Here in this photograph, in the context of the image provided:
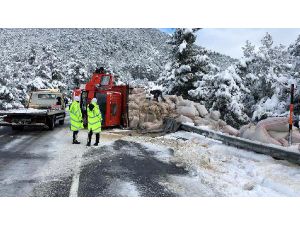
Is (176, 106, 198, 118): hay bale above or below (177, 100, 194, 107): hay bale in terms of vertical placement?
below

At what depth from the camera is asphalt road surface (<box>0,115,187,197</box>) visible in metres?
6.59

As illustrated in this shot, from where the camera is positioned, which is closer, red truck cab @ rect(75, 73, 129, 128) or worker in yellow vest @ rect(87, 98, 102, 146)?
worker in yellow vest @ rect(87, 98, 102, 146)

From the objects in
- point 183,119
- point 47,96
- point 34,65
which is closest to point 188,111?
point 183,119

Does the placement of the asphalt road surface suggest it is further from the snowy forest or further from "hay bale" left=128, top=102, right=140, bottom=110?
the snowy forest

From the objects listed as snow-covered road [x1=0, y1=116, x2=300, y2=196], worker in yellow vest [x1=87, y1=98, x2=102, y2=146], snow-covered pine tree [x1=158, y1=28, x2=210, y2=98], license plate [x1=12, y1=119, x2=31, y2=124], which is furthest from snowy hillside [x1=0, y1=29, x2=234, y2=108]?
snow-covered road [x1=0, y1=116, x2=300, y2=196]

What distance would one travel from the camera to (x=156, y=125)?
17.3 meters

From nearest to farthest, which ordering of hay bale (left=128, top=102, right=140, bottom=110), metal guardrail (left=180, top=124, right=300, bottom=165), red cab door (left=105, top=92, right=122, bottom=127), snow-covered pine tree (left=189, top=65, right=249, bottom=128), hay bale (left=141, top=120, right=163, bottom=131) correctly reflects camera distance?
metal guardrail (left=180, top=124, right=300, bottom=165)
hay bale (left=141, top=120, right=163, bottom=131)
red cab door (left=105, top=92, right=122, bottom=127)
hay bale (left=128, top=102, right=140, bottom=110)
snow-covered pine tree (left=189, top=65, right=249, bottom=128)

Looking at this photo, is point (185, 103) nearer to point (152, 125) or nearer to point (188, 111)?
point (188, 111)

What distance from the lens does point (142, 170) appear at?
8422 millimetres

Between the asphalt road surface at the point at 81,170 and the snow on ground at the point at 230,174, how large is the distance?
1.32 feet

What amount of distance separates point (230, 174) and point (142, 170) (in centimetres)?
189
